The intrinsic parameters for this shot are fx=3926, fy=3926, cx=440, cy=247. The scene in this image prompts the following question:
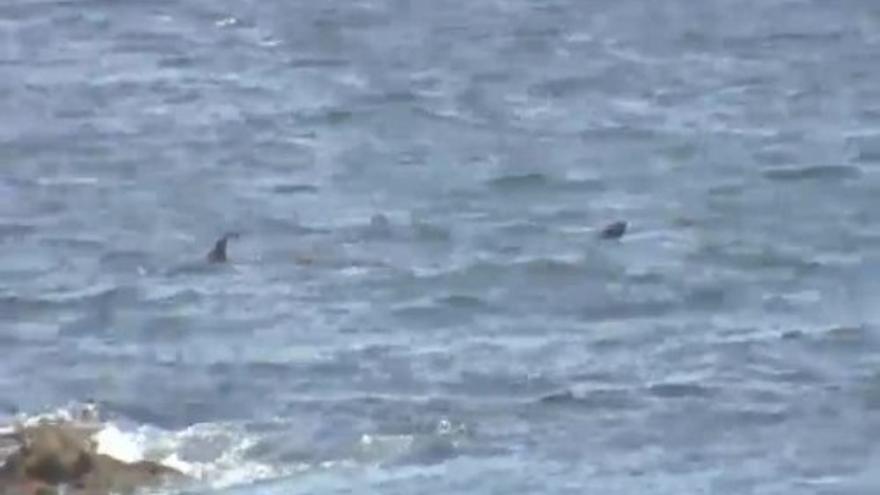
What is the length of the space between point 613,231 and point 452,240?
1.23 metres

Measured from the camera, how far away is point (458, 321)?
27.0 meters

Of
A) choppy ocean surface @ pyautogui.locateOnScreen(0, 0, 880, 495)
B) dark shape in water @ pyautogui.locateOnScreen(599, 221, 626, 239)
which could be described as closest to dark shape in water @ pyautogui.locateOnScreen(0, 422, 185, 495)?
choppy ocean surface @ pyautogui.locateOnScreen(0, 0, 880, 495)

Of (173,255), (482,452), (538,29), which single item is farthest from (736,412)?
(538,29)

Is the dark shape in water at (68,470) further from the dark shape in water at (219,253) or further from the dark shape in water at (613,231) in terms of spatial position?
the dark shape in water at (613,231)

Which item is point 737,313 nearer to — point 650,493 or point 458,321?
point 458,321

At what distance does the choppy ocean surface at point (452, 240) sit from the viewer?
2384 centimetres

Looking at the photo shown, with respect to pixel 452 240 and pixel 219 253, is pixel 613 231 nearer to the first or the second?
pixel 452 240

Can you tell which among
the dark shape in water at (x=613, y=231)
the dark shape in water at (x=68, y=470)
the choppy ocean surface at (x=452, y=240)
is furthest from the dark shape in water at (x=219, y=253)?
the dark shape in water at (x=68, y=470)

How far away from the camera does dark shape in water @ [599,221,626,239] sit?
29781mm

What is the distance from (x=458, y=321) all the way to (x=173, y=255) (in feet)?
10.4

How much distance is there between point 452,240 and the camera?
2977 centimetres

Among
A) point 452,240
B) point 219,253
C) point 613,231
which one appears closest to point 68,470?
point 219,253

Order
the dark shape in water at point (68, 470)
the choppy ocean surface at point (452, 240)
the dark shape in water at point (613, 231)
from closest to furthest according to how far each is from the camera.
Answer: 1. the dark shape in water at point (68, 470)
2. the choppy ocean surface at point (452, 240)
3. the dark shape in water at point (613, 231)

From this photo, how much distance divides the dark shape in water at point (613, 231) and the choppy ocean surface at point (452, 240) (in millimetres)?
152
